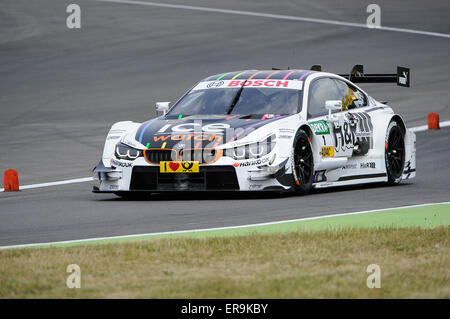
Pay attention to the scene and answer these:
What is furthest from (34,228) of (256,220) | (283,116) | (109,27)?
(109,27)

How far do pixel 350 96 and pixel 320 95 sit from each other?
→ 0.86 metres

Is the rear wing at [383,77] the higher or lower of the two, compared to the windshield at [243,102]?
higher

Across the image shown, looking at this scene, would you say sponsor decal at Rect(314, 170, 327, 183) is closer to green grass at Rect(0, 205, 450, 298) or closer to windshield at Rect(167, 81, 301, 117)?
windshield at Rect(167, 81, 301, 117)

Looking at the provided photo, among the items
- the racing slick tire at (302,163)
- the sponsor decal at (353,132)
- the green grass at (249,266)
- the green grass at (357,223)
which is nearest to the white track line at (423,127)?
the sponsor decal at (353,132)

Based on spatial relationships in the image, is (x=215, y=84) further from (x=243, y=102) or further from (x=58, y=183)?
(x=58, y=183)

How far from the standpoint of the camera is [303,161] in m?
12.1

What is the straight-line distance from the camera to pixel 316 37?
3416 centimetres

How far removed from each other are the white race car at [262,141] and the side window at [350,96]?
0.05 feet

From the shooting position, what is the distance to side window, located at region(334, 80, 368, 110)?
536 inches

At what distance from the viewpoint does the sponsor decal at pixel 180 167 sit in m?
11.5

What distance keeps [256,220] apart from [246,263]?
2.83 m

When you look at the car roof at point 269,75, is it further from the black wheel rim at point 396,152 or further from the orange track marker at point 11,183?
the orange track marker at point 11,183

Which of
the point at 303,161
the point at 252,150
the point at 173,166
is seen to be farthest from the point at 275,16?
the point at 173,166
